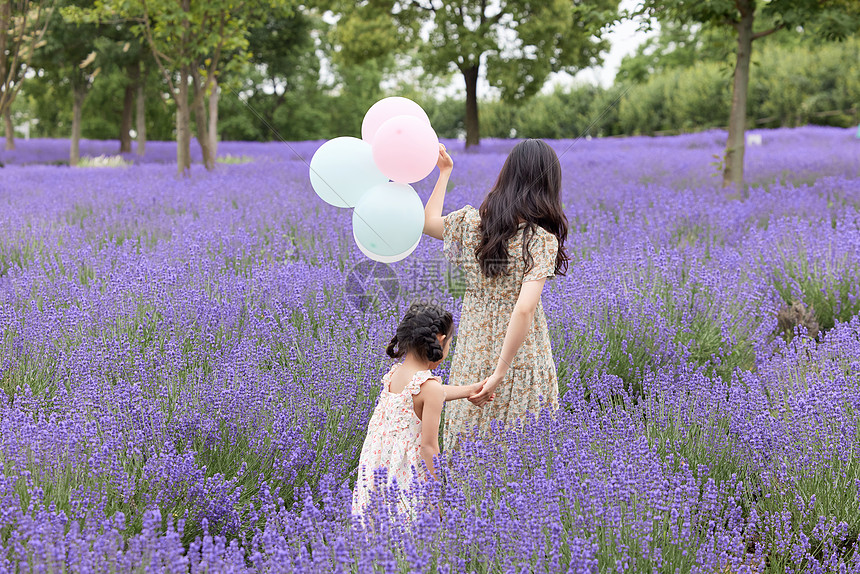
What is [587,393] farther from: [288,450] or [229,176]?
[229,176]

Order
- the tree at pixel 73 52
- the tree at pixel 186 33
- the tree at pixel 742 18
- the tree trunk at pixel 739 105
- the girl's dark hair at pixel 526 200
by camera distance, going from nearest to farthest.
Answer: the girl's dark hair at pixel 526 200, the tree at pixel 742 18, the tree trunk at pixel 739 105, the tree at pixel 186 33, the tree at pixel 73 52

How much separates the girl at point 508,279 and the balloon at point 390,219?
10 cm

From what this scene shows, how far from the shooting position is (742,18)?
6750 millimetres

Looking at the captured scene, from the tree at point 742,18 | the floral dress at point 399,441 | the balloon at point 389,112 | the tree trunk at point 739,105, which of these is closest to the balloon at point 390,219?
the balloon at point 389,112

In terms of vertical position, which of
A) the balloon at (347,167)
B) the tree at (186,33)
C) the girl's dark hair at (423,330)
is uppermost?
the tree at (186,33)

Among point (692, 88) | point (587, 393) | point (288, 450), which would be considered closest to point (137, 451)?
point (288, 450)

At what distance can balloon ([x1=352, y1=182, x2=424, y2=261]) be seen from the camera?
2.46 metres

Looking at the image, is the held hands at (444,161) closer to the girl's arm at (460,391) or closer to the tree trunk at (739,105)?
the girl's arm at (460,391)

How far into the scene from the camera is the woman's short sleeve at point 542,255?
86.4 inches

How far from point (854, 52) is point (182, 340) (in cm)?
2791

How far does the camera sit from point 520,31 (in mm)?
15953

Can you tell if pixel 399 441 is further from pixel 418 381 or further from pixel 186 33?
pixel 186 33

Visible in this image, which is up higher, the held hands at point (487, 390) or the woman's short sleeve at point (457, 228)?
the woman's short sleeve at point (457, 228)

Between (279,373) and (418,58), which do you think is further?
(418,58)
